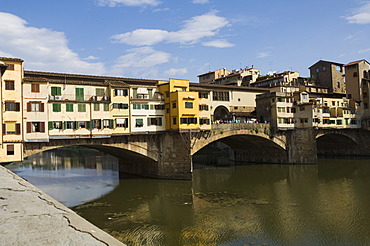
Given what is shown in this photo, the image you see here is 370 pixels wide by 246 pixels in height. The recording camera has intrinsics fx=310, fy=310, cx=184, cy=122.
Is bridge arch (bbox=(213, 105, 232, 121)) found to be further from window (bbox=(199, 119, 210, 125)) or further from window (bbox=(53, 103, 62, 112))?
window (bbox=(53, 103, 62, 112))

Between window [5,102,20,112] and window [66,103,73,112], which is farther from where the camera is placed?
window [66,103,73,112]

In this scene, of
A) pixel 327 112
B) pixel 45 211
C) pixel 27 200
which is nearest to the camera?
pixel 45 211

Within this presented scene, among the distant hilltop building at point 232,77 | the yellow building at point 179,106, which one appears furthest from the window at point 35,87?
the distant hilltop building at point 232,77

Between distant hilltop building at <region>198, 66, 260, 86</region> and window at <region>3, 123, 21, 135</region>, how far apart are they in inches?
2161

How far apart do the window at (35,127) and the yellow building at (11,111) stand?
76 centimetres

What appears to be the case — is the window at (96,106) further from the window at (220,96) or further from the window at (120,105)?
the window at (220,96)

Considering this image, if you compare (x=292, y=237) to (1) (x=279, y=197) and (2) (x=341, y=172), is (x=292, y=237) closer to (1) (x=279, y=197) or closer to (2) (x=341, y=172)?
(1) (x=279, y=197)

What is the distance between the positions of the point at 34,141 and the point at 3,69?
25.8ft

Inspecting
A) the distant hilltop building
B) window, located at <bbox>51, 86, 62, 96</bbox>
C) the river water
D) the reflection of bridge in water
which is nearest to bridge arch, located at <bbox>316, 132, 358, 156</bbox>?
the reflection of bridge in water

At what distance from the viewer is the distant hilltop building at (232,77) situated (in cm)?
7981

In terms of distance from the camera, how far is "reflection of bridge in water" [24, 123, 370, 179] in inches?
1577

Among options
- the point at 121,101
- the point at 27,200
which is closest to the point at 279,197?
the point at 121,101

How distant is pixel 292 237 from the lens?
20.6 meters

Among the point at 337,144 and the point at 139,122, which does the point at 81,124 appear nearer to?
the point at 139,122
